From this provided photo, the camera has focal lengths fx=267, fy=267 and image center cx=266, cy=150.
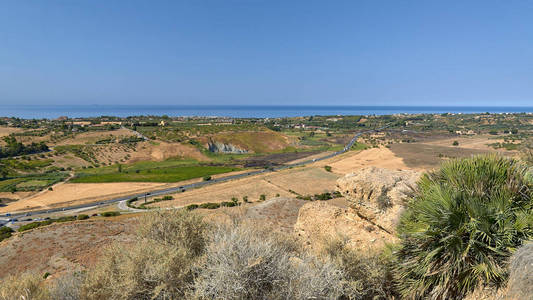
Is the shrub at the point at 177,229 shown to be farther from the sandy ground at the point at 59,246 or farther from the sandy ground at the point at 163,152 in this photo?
the sandy ground at the point at 163,152

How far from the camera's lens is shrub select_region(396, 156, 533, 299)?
5.40 meters

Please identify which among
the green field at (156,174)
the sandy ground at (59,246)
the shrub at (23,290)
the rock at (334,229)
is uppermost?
the shrub at (23,290)

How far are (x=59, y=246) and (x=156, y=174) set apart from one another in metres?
45.5

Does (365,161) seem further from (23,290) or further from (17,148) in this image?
(17,148)

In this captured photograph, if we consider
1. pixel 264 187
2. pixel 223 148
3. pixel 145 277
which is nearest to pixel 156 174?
pixel 264 187

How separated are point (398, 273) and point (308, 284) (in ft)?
8.34

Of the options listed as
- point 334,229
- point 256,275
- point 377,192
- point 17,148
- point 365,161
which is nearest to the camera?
point 256,275

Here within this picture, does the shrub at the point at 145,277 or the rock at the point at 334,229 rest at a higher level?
the shrub at the point at 145,277

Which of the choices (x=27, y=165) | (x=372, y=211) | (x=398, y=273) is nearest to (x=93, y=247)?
(x=372, y=211)

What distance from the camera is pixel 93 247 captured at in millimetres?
21359

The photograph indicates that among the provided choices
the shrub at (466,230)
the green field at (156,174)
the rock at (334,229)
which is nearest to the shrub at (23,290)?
the rock at (334,229)

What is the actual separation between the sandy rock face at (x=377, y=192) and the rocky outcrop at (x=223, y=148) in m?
88.8

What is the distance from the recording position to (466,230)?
18.7 feet

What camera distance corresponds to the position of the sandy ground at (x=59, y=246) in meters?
18.3
